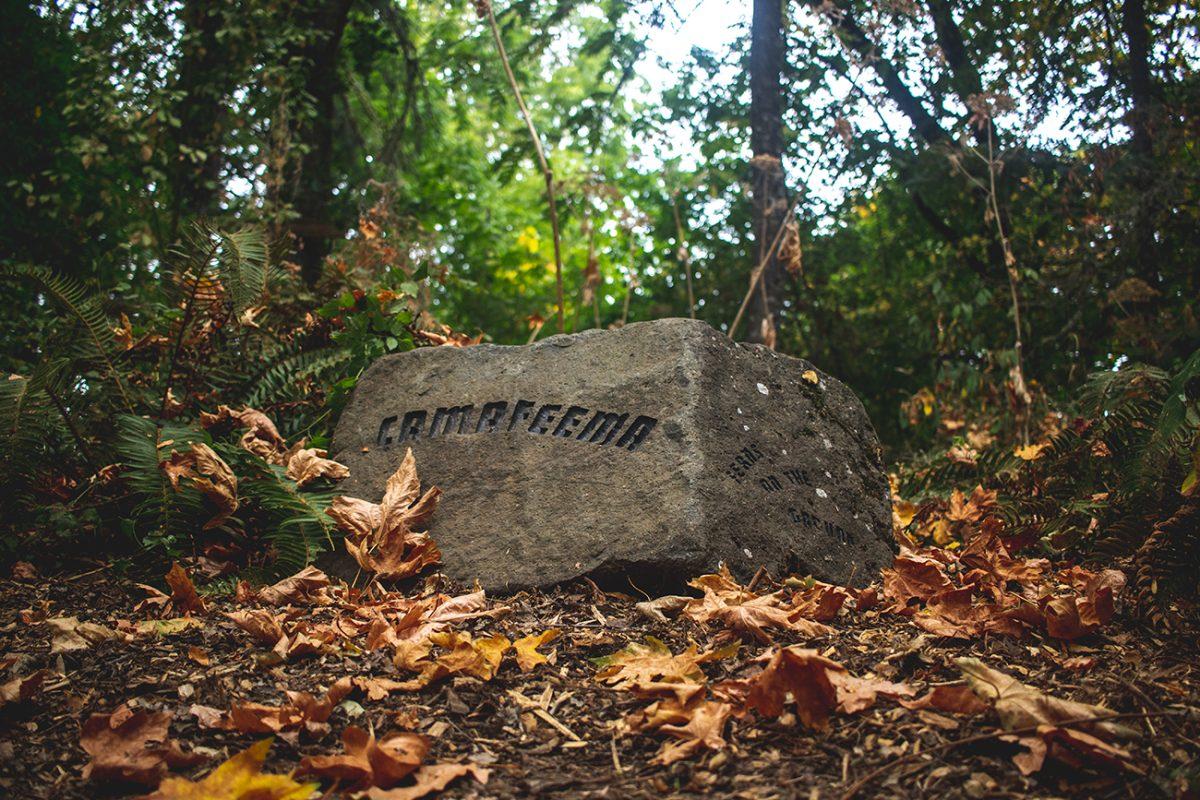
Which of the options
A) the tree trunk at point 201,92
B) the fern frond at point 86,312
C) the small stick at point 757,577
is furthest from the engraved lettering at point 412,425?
the tree trunk at point 201,92

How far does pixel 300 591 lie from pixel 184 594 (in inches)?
13.9

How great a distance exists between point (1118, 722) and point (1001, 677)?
0.23 metres

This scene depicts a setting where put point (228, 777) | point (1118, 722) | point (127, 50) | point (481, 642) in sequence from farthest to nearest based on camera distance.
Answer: point (127, 50), point (481, 642), point (1118, 722), point (228, 777)

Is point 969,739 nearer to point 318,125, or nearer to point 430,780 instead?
point 430,780

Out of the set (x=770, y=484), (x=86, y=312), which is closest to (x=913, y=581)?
(x=770, y=484)

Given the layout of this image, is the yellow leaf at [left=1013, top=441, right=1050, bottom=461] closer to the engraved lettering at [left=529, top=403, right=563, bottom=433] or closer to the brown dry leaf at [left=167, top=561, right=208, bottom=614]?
the engraved lettering at [left=529, top=403, right=563, bottom=433]

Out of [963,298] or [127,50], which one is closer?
[127,50]

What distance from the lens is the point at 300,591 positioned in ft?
9.86

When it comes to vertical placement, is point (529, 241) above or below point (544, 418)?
above

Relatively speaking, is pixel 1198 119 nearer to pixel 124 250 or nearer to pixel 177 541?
pixel 177 541

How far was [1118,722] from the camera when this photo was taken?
5.93 feet

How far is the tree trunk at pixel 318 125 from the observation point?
7789mm

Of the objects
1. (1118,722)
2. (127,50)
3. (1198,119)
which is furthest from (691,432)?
(127,50)

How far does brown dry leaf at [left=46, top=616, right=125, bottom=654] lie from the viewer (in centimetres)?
246
